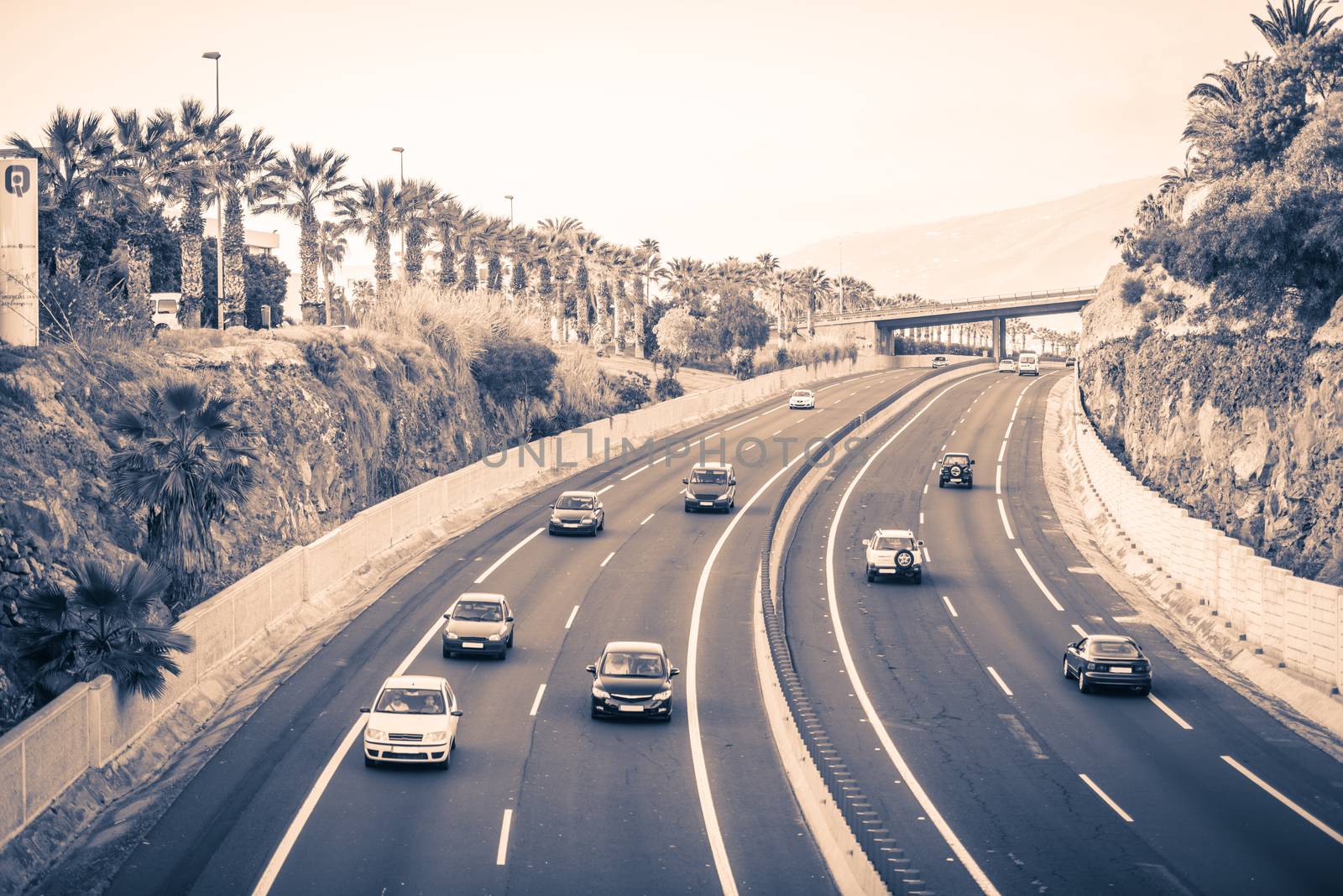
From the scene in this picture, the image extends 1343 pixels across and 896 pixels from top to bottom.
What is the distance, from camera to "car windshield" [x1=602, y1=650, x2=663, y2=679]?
85.9ft

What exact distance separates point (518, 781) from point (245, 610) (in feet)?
36.0

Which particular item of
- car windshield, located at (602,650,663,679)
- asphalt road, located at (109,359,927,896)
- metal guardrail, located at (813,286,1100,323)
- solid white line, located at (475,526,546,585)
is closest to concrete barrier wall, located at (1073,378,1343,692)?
asphalt road, located at (109,359,927,896)

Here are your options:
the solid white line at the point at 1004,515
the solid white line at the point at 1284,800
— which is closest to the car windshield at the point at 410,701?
the solid white line at the point at 1284,800

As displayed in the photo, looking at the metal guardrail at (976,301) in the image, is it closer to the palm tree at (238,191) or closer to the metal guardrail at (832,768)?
the palm tree at (238,191)

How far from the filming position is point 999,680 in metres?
30.0

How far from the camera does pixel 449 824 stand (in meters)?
19.8

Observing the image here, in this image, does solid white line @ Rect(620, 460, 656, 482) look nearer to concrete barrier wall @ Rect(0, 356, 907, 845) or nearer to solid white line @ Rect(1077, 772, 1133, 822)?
concrete barrier wall @ Rect(0, 356, 907, 845)

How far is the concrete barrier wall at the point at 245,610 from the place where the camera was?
19.3 meters

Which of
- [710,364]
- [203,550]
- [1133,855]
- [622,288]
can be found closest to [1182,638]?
[1133,855]

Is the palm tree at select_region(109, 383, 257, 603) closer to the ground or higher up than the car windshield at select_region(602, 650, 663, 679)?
higher up

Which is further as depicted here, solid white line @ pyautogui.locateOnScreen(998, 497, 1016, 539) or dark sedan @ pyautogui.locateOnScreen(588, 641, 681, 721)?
solid white line @ pyautogui.locateOnScreen(998, 497, 1016, 539)

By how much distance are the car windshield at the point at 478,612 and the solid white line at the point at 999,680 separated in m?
12.6

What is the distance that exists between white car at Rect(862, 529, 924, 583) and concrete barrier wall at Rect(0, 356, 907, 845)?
55.0 feet

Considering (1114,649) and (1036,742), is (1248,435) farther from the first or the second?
(1036,742)
